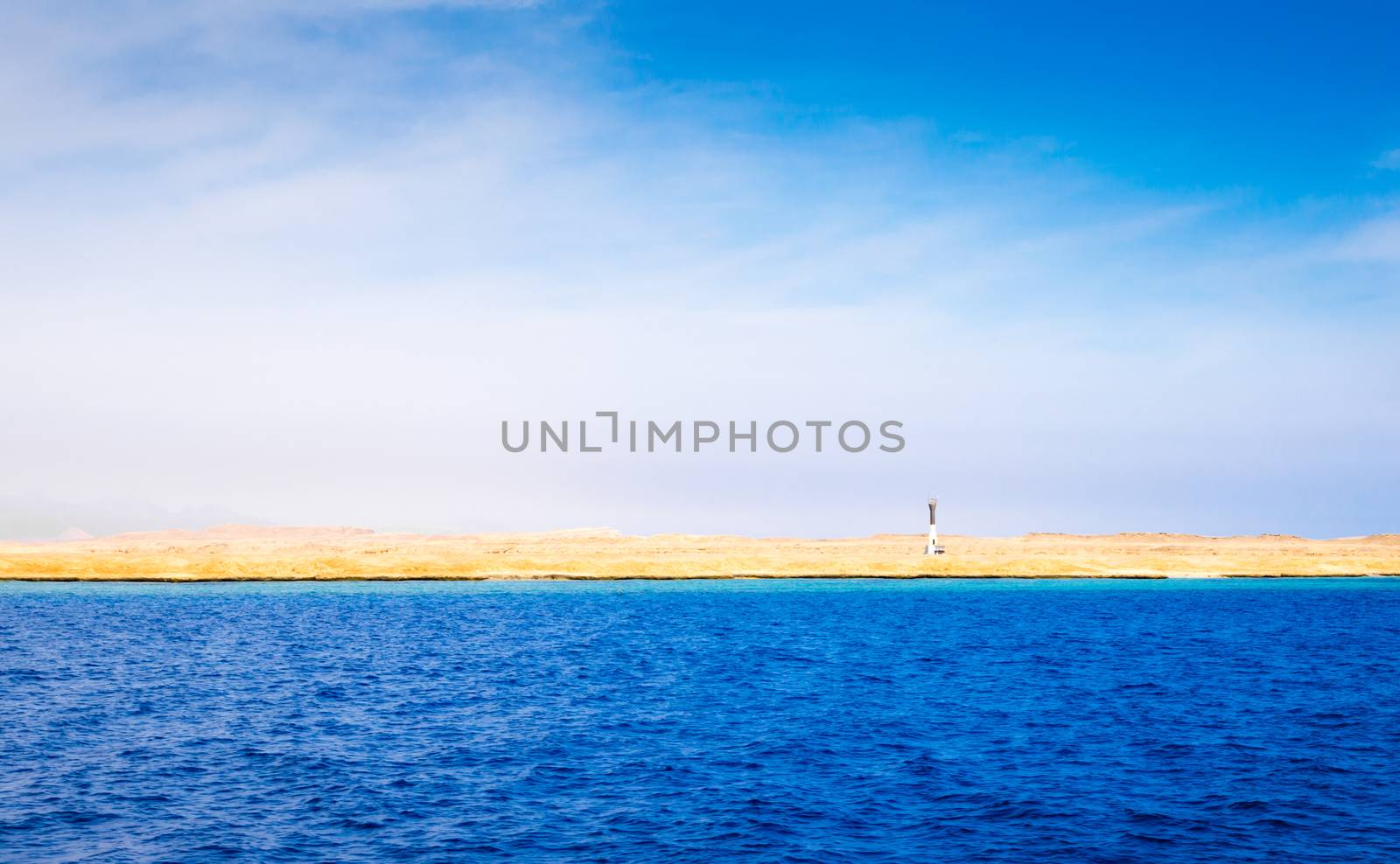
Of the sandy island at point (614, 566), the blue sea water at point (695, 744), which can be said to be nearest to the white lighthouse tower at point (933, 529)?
the sandy island at point (614, 566)

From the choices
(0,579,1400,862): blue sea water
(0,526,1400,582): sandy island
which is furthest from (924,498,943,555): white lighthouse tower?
(0,579,1400,862): blue sea water

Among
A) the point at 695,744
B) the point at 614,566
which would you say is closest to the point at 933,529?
the point at 614,566

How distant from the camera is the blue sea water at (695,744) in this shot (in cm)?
2267

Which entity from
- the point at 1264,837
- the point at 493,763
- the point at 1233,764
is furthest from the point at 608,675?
the point at 1264,837

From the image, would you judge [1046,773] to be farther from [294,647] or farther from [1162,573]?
[1162,573]

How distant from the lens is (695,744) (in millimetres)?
32594

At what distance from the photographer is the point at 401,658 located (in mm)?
53812

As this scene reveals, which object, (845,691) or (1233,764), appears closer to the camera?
(1233,764)

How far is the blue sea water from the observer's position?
2267 centimetres

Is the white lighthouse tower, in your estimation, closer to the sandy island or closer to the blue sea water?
the sandy island

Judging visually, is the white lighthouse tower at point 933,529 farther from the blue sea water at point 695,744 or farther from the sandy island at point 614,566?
the blue sea water at point 695,744

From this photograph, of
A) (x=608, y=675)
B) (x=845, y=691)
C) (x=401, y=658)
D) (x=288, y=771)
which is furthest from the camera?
(x=401, y=658)

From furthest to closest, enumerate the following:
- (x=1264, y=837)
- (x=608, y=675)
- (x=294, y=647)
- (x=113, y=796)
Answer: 1. (x=294, y=647)
2. (x=608, y=675)
3. (x=113, y=796)
4. (x=1264, y=837)

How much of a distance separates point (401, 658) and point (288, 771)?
25.8m
